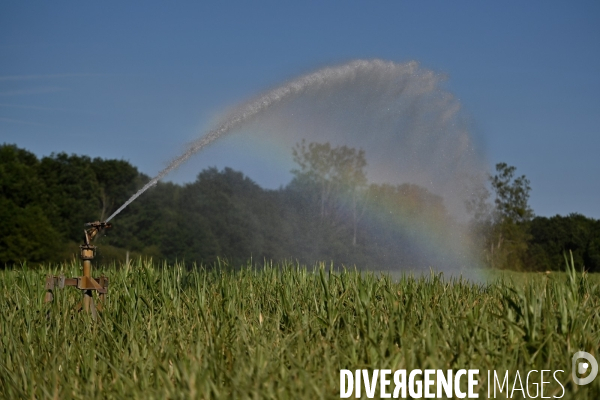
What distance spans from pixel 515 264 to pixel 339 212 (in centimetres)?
1006

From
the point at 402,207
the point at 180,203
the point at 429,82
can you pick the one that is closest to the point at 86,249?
the point at 429,82

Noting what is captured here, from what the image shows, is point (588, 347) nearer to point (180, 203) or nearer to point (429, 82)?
point (429, 82)

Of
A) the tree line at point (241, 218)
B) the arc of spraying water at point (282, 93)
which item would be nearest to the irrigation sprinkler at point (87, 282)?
the arc of spraying water at point (282, 93)

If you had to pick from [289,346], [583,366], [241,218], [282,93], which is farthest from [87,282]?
[241,218]

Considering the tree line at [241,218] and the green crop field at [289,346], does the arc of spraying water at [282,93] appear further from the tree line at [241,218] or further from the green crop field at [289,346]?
the tree line at [241,218]

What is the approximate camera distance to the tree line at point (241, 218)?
3234cm

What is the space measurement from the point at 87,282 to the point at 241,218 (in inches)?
1361

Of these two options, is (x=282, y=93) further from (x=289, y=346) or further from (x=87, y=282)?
(x=289, y=346)

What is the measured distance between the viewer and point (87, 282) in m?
7.39

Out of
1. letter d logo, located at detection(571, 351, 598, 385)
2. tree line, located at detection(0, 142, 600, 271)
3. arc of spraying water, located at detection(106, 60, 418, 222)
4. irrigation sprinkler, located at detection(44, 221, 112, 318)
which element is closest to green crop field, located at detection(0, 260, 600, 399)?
letter d logo, located at detection(571, 351, 598, 385)

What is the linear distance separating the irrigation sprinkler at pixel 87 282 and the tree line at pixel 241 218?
20741mm

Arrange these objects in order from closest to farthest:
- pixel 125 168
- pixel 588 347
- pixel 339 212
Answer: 1. pixel 588 347
2. pixel 339 212
3. pixel 125 168

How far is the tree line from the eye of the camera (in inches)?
1273

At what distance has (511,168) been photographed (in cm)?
3562
